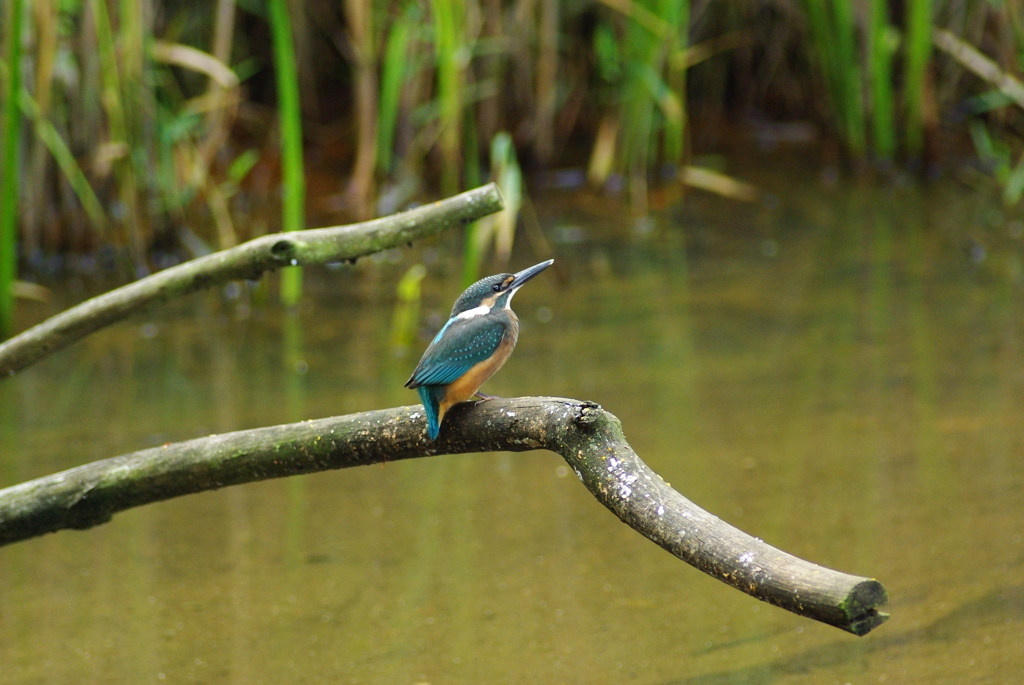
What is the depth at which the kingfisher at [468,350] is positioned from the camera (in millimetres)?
1910

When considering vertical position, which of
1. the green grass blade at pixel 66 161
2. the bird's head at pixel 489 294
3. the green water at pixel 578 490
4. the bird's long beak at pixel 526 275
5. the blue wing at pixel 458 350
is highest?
the bird's long beak at pixel 526 275

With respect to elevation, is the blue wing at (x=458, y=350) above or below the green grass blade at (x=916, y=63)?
below

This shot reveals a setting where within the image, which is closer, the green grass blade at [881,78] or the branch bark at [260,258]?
the branch bark at [260,258]

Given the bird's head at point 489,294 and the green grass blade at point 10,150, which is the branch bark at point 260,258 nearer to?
the bird's head at point 489,294

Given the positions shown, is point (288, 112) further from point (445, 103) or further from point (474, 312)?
point (474, 312)

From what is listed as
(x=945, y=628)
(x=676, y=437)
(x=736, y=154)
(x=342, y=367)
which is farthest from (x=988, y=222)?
(x=945, y=628)

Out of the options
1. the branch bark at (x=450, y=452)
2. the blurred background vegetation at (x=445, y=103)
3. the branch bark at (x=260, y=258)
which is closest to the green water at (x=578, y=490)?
the branch bark at (x=450, y=452)

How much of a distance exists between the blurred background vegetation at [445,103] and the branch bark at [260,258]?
182 centimetres

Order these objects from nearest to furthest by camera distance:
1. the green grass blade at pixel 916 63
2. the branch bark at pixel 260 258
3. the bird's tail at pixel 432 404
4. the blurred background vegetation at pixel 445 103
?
the bird's tail at pixel 432 404
the branch bark at pixel 260 258
the blurred background vegetation at pixel 445 103
the green grass blade at pixel 916 63

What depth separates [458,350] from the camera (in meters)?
1.98

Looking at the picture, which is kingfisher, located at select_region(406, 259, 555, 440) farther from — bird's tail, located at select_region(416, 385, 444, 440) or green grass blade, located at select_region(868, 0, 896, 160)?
green grass blade, located at select_region(868, 0, 896, 160)

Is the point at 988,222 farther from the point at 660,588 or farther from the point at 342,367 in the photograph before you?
the point at 660,588

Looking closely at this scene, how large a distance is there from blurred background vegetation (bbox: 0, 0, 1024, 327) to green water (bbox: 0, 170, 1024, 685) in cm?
59

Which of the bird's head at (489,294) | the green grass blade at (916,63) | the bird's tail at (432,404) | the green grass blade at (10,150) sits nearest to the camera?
the bird's tail at (432,404)
